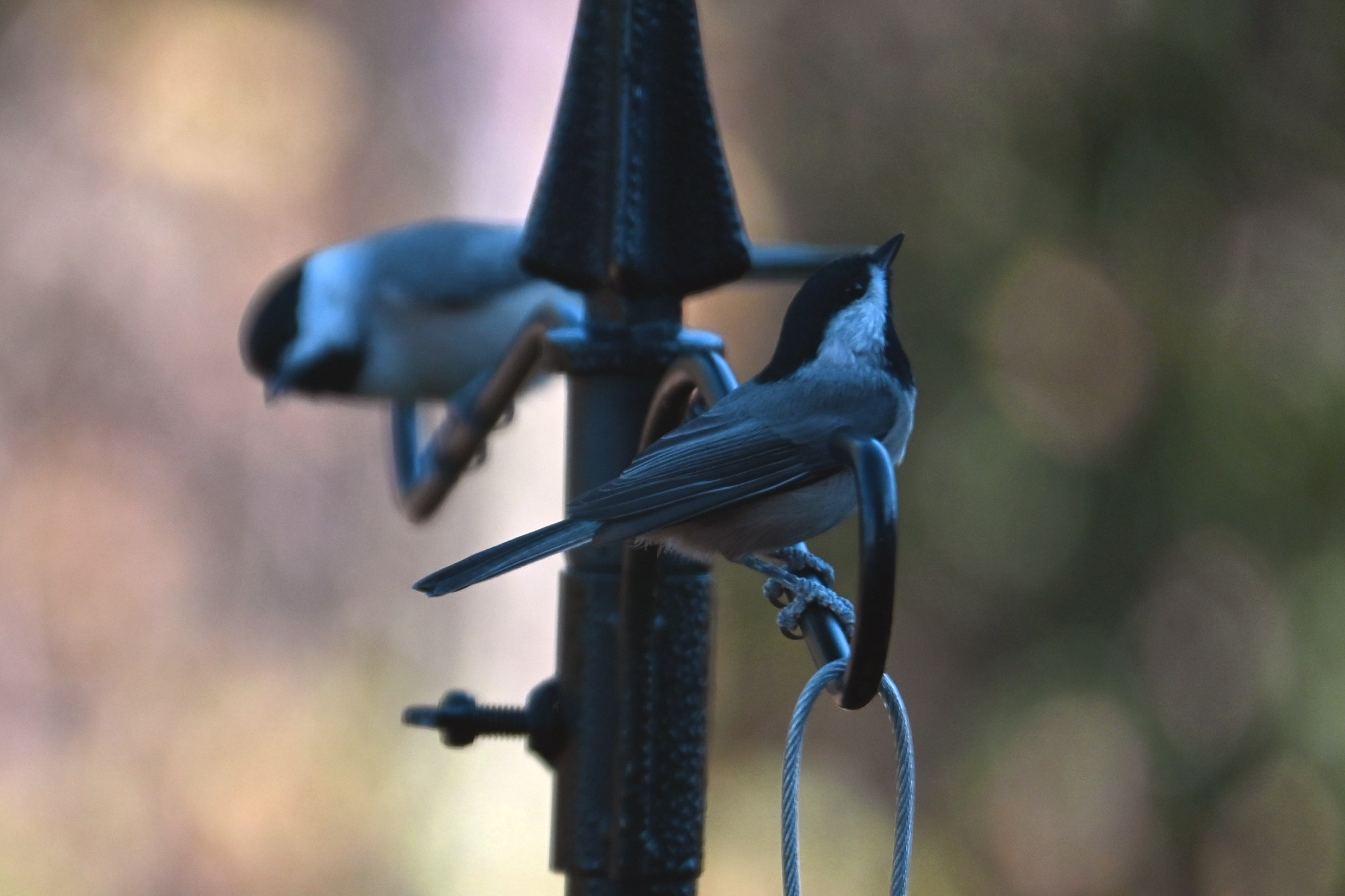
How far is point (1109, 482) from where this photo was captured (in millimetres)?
2869

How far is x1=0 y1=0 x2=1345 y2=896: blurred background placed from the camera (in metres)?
2.72

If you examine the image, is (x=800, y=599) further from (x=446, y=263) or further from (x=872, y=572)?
(x=446, y=263)

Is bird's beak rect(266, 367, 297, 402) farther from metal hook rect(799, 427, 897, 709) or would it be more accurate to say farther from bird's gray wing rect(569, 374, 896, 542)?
metal hook rect(799, 427, 897, 709)

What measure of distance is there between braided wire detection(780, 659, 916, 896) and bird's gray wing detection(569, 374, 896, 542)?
0.19m

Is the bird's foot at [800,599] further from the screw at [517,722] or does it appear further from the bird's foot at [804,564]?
the screw at [517,722]

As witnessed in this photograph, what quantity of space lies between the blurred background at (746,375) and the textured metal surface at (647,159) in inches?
75.4

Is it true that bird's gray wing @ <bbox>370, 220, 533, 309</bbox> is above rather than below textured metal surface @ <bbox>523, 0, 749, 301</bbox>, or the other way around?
above

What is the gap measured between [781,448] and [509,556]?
0.21 m

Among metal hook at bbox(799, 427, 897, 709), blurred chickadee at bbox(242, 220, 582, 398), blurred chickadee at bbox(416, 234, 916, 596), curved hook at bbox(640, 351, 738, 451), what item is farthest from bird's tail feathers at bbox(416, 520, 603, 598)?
blurred chickadee at bbox(242, 220, 582, 398)

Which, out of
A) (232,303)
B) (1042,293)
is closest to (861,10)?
(1042,293)

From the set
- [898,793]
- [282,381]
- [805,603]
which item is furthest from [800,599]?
[282,381]

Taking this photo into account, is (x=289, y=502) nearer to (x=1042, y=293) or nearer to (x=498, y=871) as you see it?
(x=498, y=871)

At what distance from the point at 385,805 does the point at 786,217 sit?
1.57 m

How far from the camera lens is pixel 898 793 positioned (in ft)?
2.23
